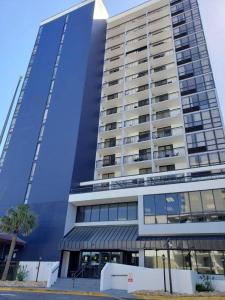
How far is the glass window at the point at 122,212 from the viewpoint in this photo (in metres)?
29.0

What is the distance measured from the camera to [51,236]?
2872cm

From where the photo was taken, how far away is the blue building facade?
31.2 metres

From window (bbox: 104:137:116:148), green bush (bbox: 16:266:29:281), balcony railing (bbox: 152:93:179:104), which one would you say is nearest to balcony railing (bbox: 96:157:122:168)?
window (bbox: 104:137:116:148)

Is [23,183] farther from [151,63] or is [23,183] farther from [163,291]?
[151,63]

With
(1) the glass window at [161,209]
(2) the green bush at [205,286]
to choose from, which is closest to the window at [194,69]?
(1) the glass window at [161,209]

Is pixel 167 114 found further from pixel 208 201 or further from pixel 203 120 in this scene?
pixel 208 201

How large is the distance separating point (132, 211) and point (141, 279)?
982 centimetres

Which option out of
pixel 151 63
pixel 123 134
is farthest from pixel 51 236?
pixel 151 63

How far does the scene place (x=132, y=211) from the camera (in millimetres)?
29000

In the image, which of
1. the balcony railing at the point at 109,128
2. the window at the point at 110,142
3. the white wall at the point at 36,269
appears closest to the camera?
the white wall at the point at 36,269

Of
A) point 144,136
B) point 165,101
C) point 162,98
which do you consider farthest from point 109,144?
point 162,98

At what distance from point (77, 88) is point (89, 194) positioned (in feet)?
60.8

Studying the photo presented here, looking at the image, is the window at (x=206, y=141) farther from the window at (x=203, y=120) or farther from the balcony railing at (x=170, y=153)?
the balcony railing at (x=170, y=153)

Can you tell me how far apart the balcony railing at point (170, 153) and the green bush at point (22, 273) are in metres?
20.8
